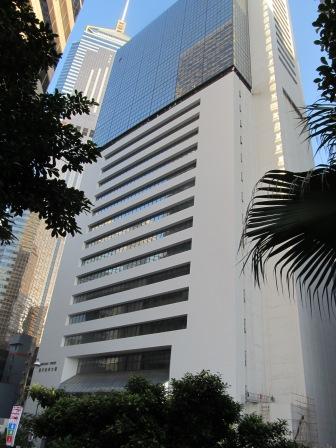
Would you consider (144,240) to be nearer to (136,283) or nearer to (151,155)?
(136,283)

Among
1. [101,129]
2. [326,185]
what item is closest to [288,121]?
[101,129]

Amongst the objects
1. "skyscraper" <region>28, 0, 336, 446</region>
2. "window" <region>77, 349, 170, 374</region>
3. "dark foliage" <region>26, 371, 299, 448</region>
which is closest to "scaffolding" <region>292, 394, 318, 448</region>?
"skyscraper" <region>28, 0, 336, 446</region>

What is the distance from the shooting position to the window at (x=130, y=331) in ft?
141

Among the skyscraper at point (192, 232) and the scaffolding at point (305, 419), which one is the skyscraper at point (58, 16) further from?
the scaffolding at point (305, 419)

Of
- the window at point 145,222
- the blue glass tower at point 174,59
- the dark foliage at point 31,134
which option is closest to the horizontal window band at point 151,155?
the blue glass tower at point 174,59

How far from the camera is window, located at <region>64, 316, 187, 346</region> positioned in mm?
42938

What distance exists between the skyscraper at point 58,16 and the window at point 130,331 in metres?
26.0

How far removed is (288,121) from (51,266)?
103858 millimetres

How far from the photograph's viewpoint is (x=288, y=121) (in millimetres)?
60031

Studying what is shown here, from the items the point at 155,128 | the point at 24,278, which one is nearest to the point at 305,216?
the point at 155,128

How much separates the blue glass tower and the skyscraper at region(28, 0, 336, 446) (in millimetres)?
337

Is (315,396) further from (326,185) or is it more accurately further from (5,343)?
(5,343)

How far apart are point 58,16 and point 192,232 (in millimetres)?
25426

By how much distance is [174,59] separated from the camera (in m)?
74.1
